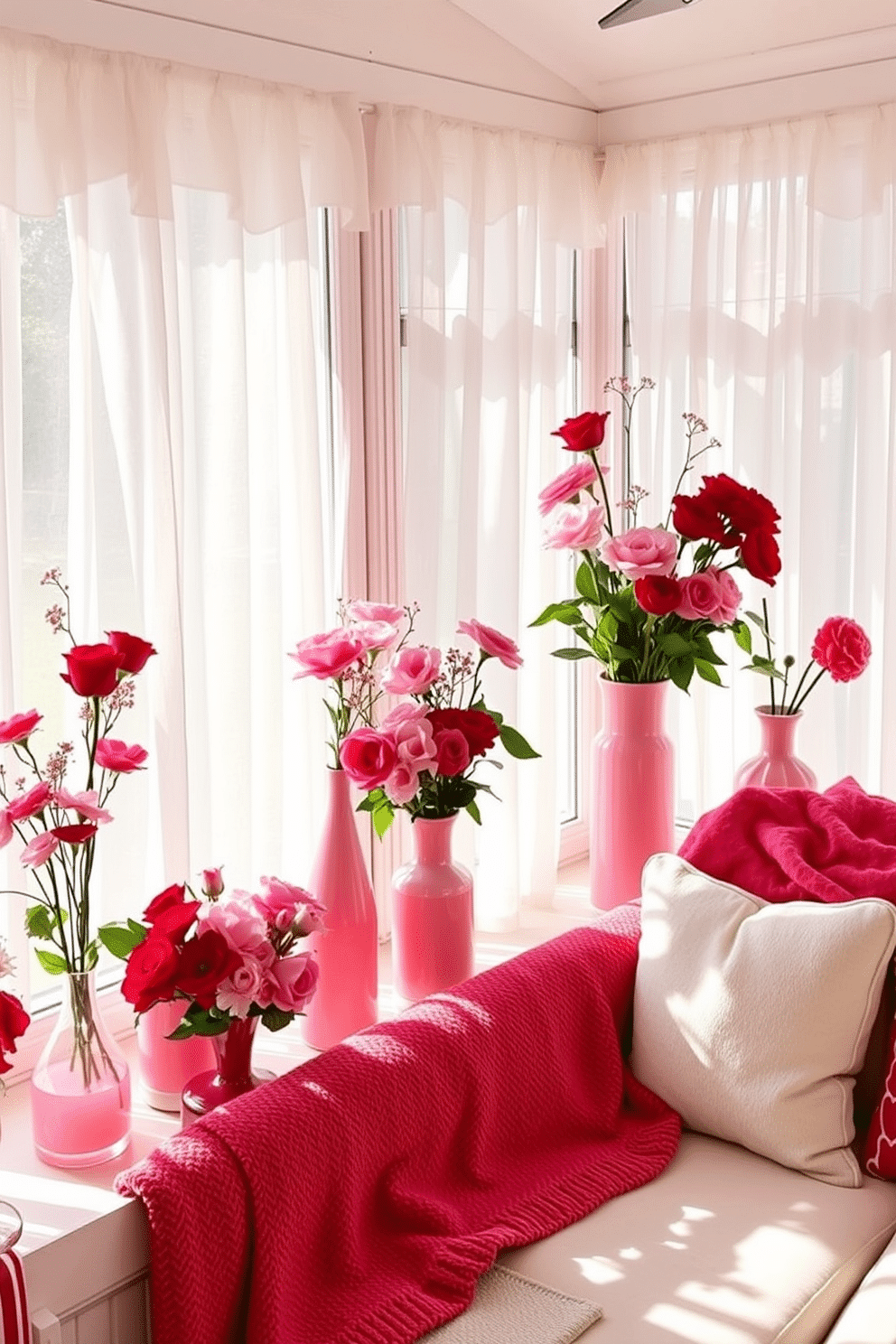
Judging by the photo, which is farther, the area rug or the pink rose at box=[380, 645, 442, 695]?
the pink rose at box=[380, 645, 442, 695]

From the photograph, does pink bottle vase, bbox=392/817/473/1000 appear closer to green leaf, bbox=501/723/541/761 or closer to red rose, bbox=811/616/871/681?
green leaf, bbox=501/723/541/761

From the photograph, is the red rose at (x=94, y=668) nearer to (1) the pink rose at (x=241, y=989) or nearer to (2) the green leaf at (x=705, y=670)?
(1) the pink rose at (x=241, y=989)

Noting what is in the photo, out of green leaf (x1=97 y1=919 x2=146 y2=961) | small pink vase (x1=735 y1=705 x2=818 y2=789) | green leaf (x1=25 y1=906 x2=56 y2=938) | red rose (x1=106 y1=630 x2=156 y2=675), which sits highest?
red rose (x1=106 y1=630 x2=156 y2=675)

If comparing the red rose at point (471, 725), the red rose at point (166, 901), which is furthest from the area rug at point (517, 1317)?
the red rose at point (471, 725)

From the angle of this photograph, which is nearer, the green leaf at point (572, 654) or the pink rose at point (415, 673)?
the pink rose at point (415, 673)

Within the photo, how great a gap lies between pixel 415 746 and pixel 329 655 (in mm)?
184

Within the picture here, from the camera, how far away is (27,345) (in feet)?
7.80

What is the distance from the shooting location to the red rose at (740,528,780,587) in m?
2.35

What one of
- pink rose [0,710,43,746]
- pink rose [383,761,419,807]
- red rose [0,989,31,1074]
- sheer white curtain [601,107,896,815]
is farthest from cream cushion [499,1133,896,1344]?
sheer white curtain [601,107,896,815]

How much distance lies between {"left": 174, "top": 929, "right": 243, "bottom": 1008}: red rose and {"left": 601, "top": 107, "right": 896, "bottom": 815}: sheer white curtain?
1684mm

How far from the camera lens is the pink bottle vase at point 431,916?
2.29 m

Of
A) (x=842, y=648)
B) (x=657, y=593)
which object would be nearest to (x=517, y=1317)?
(x=657, y=593)

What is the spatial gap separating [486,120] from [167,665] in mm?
1362

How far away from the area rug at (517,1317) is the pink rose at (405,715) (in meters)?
0.75
